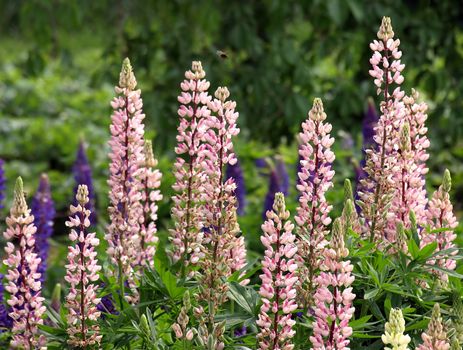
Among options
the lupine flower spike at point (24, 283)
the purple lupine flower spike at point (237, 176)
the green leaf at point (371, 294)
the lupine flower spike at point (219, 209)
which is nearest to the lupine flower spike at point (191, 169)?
the lupine flower spike at point (219, 209)

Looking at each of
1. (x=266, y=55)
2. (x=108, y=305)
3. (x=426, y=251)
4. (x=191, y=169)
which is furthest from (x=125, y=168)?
(x=266, y=55)

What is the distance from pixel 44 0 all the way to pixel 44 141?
167 inches

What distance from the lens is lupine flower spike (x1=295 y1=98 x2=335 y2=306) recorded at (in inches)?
113

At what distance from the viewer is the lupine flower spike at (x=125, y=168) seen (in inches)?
122

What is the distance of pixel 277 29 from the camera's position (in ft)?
23.5

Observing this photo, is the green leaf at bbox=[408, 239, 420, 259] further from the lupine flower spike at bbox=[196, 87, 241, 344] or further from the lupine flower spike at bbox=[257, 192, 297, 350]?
the lupine flower spike at bbox=[196, 87, 241, 344]

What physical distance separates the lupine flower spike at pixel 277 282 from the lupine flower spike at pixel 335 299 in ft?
0.37

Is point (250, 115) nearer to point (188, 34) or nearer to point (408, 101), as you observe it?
point (188, 34)

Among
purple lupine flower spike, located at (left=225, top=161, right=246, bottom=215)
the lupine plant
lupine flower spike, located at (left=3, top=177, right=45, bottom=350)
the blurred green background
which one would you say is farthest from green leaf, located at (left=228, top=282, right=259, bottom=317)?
the blurred green background

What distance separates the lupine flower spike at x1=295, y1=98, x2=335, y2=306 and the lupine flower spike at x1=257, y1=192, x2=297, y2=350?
6.1 inches

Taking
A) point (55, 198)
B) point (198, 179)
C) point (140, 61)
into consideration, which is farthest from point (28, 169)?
point (198, 179)

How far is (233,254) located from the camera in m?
3.07

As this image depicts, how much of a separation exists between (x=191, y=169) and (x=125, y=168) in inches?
9.1

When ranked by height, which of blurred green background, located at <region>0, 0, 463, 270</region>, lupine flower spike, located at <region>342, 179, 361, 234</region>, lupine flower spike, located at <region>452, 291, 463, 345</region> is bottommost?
lupine flower spike, located at <region>452, 291, 463, 345</region>
